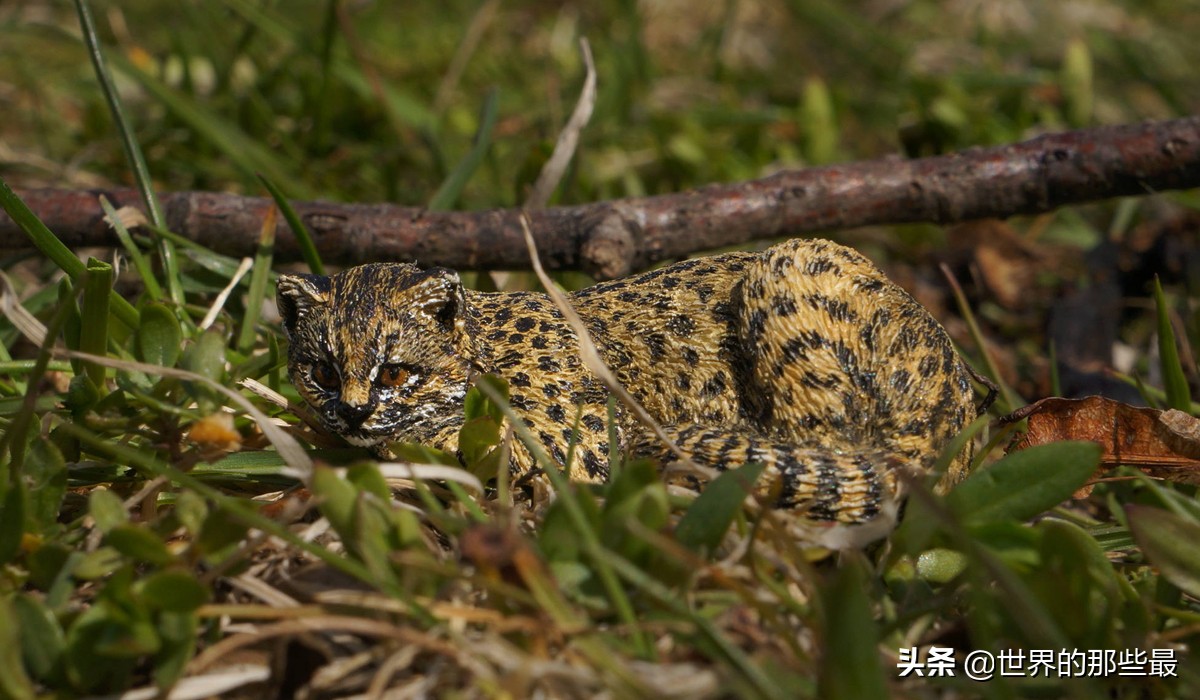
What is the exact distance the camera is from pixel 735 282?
4426 millimetres

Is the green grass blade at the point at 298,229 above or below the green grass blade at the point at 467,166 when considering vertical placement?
below

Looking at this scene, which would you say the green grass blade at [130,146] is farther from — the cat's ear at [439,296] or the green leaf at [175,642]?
the green leaf at [175,642]

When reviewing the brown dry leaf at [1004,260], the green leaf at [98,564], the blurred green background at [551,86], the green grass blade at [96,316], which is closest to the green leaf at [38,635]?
the green leaf at [98,564]

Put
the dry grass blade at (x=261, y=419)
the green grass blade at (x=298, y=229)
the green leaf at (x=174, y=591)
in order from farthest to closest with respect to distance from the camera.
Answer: the green grass blade at (x=298, y=229)
the dry grass blade at (x=261, y=419)
the green leaf at (x=174, y=591)

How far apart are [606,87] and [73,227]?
4.56m

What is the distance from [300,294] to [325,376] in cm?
33

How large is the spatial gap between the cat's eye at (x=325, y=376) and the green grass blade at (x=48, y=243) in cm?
100

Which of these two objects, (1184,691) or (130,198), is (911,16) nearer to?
(130,198)

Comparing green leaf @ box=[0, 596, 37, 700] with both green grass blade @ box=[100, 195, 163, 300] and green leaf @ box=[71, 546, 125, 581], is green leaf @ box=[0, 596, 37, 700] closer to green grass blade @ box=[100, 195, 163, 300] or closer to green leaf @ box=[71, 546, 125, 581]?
green leaf @ box=[71, 546, 125, 581]

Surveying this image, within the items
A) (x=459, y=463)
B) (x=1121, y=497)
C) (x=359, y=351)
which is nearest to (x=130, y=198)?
(x=359, y=351)

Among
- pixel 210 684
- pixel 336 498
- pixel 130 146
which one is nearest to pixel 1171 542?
pixel 336 498

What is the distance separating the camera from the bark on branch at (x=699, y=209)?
5465 millimetres

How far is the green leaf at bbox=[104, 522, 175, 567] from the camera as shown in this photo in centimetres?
294

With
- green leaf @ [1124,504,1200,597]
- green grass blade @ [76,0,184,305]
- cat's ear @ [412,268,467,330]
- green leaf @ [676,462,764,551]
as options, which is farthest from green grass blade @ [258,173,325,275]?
green leaf @ [1124,504,1200,597]
